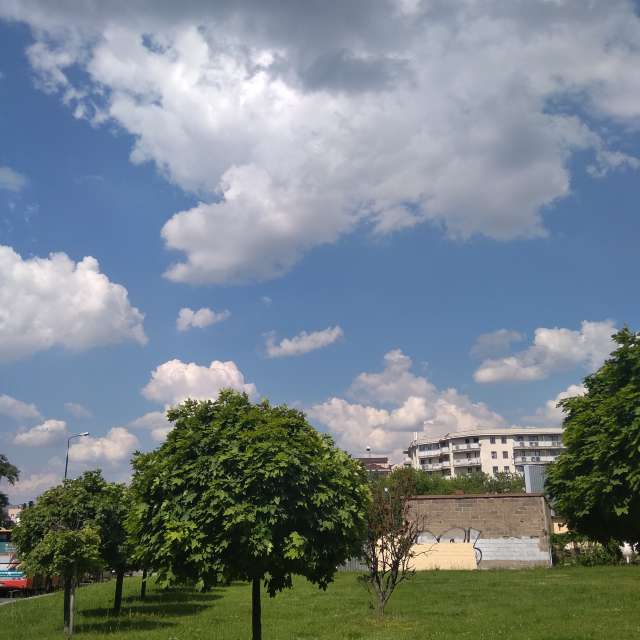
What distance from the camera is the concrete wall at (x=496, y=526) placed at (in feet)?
140

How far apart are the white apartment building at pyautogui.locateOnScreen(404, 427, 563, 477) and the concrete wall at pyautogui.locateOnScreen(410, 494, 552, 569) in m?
75.5

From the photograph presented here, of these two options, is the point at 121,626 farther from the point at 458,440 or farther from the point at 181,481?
the point at 458,440

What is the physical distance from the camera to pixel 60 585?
39750mm

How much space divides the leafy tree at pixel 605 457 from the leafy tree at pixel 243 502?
5766 millimetres

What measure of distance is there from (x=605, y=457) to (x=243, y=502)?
326 inches

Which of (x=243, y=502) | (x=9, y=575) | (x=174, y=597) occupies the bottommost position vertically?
(x=174, y=597)

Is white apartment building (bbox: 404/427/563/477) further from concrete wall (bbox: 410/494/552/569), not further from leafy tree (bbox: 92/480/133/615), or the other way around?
leafy tree (bbox: 92/480/133/615)

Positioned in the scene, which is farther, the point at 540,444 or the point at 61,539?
the point at 540,444

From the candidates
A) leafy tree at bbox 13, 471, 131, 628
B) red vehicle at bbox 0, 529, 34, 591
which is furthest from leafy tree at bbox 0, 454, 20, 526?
leafy tree at bbox 13, 471, 131, 628

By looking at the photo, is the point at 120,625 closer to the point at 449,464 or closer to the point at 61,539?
the point at 61,539

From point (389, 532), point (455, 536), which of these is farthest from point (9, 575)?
point (455, 536)

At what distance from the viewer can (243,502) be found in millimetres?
10672

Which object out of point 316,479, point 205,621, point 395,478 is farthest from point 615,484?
point 205,621

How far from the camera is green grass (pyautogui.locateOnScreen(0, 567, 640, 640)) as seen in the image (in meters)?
17.2
